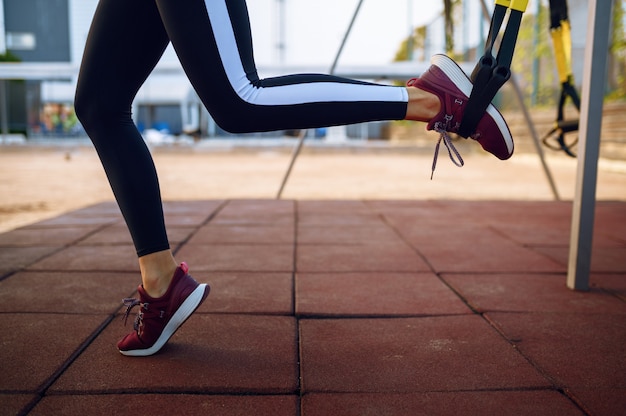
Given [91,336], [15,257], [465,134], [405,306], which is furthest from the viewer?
[15,257]

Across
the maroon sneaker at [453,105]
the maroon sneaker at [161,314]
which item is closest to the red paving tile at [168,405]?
the maroon sneaker at [161,314]

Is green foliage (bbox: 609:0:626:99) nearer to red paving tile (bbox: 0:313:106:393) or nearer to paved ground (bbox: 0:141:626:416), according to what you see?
paved ground (bbox: 0:141:626:416)

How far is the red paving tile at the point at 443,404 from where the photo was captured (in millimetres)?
964

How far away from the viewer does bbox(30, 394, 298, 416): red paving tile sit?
3.14 feet

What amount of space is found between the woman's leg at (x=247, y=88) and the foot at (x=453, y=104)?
0.02 metres

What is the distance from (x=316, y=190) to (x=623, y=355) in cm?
441

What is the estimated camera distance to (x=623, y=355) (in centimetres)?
123

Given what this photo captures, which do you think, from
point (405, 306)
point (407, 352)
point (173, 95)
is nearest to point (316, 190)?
point (405, 306)

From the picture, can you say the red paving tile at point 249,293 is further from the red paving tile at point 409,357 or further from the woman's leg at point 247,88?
the woman's leg at point 247,88

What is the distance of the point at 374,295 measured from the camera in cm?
171

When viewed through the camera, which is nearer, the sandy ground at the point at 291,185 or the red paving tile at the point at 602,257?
the red paving tile at the point at 602,257

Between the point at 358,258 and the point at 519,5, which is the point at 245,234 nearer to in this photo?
the point at 358,258

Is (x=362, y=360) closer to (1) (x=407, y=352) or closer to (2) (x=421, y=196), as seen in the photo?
(1) (x=407, y=352)

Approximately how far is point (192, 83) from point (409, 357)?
71 centimetres
